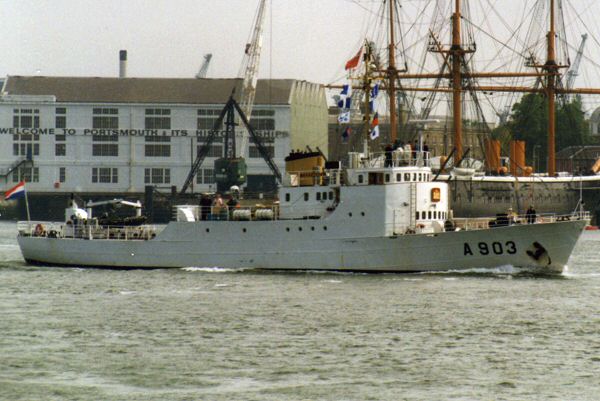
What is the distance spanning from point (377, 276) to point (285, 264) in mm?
4626

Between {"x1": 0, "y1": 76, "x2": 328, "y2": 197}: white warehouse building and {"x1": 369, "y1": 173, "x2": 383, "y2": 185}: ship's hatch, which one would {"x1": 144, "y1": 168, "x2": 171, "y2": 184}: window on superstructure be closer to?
{"x1": 0, "y1": 76, "x2": 328, "y2": 197}: white warehouse building

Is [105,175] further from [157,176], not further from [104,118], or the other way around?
[104,118]

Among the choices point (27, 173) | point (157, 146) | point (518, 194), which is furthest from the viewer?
point (27, 173)

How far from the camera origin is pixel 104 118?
5797 inches

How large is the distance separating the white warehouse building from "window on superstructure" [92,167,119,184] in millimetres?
105

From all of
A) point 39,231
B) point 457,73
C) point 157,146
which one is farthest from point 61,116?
point 39,231

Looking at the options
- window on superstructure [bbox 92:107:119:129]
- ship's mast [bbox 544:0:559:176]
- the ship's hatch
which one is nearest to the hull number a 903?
the ship's hatch

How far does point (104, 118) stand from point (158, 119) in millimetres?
5884

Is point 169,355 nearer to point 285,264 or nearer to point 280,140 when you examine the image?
point 285,264

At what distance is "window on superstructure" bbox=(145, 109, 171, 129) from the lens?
146250mm

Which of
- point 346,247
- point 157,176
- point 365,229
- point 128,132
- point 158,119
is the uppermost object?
point 158,119

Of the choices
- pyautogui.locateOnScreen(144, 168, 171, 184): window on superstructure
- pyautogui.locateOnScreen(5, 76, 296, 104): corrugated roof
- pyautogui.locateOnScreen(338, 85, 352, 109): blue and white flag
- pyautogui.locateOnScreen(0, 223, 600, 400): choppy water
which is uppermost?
pyautogui.locateOnScreen(5, 76, 296, 104): corrugated roof

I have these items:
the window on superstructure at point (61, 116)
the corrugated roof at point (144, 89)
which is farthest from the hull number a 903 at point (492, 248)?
the window on superstructure at point (61, 116)

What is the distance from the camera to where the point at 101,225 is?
6969 cm
